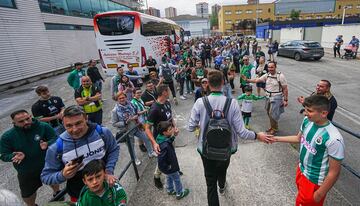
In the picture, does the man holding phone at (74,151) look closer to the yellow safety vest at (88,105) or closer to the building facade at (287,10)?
the yellow safety vest at (88,105)

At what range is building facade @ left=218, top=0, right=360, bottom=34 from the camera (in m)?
69.2

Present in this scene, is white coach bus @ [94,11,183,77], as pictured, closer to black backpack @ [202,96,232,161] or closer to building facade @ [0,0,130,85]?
building facade @ [0,0,130,85]

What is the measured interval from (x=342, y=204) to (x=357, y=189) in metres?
0.68

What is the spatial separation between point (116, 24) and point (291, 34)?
94.3 ft

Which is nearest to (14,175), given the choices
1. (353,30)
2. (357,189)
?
(357,189)

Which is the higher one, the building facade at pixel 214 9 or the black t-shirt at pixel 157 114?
the building facade at pixel 214 9

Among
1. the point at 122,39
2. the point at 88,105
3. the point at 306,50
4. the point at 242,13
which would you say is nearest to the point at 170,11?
the point at 242,13

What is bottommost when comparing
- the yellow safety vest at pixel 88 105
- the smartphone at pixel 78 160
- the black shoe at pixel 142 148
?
the black shoe at pixel 142 148

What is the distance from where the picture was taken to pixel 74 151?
2.27 meters

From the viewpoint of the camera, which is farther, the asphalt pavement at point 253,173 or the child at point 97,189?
the asphalt pavement at point 253,173

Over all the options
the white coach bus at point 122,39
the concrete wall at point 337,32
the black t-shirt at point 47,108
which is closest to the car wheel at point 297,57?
the concrete wall at point 337,32

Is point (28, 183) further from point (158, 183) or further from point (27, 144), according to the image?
point (158, 183)

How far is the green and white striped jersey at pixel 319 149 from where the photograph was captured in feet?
6.84

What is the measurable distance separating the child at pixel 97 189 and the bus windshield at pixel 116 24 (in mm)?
11061
